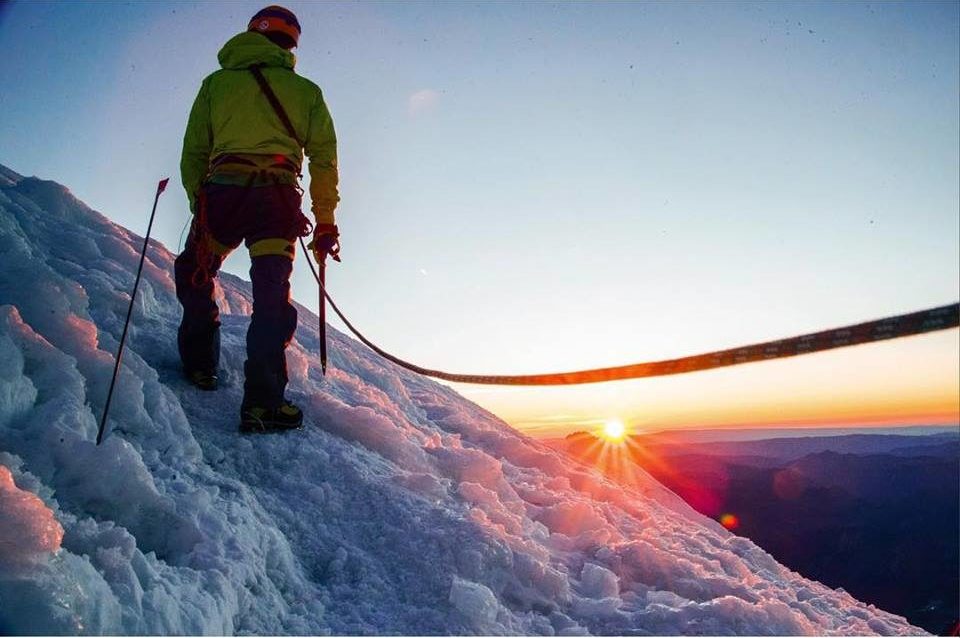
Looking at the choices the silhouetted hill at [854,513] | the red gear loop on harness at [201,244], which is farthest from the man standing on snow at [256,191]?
the silhouetted hill at [854,513]

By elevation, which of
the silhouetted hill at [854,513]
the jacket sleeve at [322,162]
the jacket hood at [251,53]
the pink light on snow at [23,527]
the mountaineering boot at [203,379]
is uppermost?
the jacket hood at [251,53]

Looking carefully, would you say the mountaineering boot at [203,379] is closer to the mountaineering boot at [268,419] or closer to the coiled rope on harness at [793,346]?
the mountaineering boot at [268,419]

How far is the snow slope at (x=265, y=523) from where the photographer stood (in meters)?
2.27

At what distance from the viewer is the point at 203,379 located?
4398mm

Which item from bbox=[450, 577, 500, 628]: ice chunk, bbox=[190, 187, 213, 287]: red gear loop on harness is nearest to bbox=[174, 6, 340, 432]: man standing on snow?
bbox=[190, 187, 213, 287]: red gear loop on harness

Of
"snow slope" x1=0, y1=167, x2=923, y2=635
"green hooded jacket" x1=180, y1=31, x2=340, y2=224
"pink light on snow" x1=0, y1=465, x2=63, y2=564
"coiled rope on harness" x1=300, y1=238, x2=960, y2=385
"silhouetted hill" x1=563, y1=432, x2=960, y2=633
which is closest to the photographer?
"coiled rope on harness" x1=300, y1=238, x2=960, y2=385

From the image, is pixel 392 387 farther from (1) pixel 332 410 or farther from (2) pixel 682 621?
(2) pixel 682 621

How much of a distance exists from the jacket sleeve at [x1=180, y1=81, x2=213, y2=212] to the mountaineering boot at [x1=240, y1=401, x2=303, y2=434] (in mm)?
1600

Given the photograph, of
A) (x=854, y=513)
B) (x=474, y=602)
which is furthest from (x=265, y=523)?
(x=854, y=513)

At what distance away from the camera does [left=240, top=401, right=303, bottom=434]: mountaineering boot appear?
399 cm

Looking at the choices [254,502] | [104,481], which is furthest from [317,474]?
[104,481]

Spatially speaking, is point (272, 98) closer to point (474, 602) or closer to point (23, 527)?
point (23, 527)

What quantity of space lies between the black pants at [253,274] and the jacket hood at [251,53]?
36.7 inches

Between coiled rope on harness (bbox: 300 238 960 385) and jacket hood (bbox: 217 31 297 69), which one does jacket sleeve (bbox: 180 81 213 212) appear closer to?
jacket hood (bbox: 217 31 297 69)
